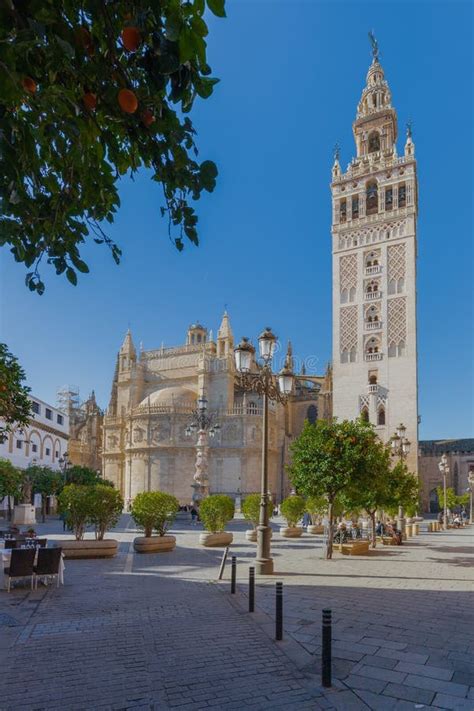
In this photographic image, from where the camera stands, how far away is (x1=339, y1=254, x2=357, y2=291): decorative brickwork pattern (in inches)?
1795

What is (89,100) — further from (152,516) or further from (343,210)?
(343,210)

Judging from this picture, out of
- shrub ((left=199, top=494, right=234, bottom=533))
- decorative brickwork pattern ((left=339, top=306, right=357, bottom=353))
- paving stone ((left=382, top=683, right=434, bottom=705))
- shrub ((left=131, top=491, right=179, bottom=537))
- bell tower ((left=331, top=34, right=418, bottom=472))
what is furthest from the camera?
decorative brickwork pattern ((left=339, top=306, right=357, bottom=353))

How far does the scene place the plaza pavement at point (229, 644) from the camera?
5262 mm

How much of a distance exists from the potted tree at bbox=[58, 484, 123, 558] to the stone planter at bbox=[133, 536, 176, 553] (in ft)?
3.71

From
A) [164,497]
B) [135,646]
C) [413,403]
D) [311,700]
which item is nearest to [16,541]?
[164,497]

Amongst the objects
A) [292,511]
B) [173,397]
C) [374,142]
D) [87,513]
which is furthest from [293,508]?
[374,142]

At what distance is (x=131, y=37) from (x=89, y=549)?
14422 millimetres

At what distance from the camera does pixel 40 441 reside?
140ft

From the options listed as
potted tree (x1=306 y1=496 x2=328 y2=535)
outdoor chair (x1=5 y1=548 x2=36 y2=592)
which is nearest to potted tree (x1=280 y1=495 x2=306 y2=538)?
potted tree (x1=306 y1=496 x2=328 y2=535)

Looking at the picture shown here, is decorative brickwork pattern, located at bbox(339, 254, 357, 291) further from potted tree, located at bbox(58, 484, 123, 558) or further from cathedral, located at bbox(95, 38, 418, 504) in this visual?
potted tree, located at bbox(58, 484, 123, 558)

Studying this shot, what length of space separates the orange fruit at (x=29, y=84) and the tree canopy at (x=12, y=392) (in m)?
6.68

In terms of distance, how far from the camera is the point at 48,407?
45.3m

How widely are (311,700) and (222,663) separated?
132cm

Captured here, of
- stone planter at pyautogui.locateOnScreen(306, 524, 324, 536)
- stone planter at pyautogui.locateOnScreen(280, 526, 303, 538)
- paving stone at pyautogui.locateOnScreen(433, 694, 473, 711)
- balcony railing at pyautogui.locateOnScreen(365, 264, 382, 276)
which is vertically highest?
balcony railing at pyautogui.locateOnScreen(365, 264, 382, 276)
